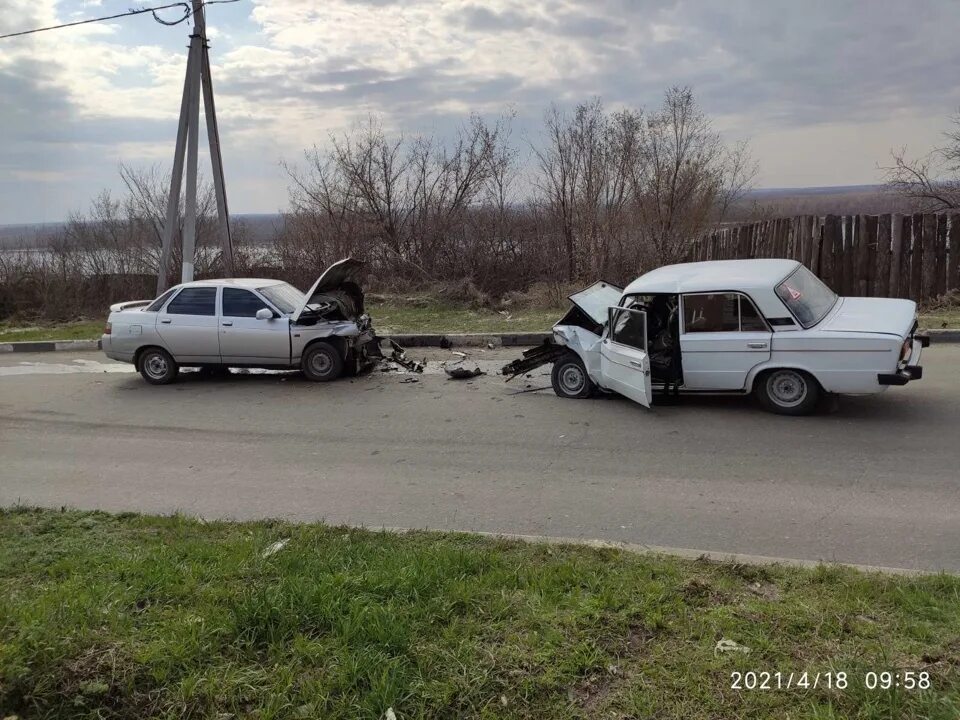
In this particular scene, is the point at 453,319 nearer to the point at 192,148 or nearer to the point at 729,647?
the point at 192,148

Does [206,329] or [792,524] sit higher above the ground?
[206,329]

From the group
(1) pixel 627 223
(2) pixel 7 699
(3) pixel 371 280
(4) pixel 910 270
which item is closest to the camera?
(2) pixel 7 699

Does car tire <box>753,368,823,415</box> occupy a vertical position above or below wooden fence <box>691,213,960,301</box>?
below

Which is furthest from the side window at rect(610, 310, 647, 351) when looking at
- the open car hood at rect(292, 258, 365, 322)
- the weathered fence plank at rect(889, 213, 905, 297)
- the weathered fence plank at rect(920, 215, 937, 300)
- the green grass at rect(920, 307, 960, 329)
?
the weathered fence plank at rect(920, 215, 937, 300)

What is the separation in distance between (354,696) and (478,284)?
1873cm

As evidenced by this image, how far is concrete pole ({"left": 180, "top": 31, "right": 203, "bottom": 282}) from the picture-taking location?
52.2ft

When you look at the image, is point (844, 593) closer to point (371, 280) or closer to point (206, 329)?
point (206, 329)

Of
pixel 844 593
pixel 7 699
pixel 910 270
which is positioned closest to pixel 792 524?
pixel 844 593

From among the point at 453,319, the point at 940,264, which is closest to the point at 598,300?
the point at 453,319

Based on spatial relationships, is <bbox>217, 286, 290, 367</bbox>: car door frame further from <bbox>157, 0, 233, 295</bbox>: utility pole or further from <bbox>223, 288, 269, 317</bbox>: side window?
<bbox>157, 0, 233, 295</bbox>: utility pole

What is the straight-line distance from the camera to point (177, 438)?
853 cm

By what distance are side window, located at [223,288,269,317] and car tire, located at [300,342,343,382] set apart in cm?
108

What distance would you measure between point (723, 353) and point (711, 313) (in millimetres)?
486

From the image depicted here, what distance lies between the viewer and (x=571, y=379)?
32.0ft
